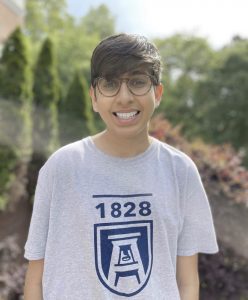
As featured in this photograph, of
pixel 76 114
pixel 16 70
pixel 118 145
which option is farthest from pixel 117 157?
pixel 76 114

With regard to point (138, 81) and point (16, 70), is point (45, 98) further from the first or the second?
point (138, 81)

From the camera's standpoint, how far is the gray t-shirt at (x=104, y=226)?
43.6 inches

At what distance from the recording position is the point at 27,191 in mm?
6973

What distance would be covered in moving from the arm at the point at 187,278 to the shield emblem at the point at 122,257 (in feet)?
0.55

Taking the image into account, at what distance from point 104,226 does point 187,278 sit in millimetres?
328

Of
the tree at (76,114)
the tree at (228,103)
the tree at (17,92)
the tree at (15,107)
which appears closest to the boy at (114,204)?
the tree at (15,107)

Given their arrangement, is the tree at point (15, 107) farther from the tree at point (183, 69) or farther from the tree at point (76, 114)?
the tree at point (183, 69)

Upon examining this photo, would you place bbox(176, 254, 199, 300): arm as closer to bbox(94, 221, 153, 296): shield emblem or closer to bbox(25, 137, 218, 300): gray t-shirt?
bbox(25, 137, 218, 300): gray t-shirt

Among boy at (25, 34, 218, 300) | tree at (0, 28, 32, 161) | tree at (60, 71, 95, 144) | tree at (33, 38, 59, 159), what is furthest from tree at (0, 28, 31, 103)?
boy at (25, 34, 218, 300)

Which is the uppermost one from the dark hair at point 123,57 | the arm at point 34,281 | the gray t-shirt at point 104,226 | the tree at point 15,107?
the tree at point 15,107

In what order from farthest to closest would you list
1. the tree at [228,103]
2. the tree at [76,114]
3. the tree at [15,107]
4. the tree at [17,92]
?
the tree at [228,103] < the tree at [76,114] < the tree at [17,92] < the tree at [15,107]

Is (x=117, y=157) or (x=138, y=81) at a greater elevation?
(x=138, y=81)

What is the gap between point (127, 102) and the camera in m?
1.15

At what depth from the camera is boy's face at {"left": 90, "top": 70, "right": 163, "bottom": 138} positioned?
1151mm
